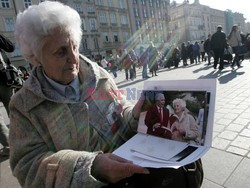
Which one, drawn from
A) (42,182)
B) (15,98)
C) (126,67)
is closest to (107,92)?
(15,98)

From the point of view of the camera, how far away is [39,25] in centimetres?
107

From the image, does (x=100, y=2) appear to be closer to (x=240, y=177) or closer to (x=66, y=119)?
(x=240, y=177)

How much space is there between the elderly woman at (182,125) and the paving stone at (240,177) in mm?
1094

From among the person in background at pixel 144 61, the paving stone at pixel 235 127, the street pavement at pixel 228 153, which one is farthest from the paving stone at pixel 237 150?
the person in background at pixel 144 61

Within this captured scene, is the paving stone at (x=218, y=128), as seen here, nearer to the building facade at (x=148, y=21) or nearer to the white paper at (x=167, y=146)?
the white paper at (x=167, y=146)

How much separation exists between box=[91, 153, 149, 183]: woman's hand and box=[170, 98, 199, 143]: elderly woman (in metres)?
0.28

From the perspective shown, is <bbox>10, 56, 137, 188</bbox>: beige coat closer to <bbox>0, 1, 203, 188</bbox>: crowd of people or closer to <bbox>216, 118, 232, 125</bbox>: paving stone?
<bbox>0, 1, 203, 188</bbox>: crowd of people

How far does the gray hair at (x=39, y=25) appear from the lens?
1.08 metres

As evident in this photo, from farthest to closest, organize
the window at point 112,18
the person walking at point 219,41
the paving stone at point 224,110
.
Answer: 1. the window at point 112,18
2. the person walking at point 219,41
3. the paving stone at point 224,110

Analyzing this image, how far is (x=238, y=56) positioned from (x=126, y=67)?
193 inches

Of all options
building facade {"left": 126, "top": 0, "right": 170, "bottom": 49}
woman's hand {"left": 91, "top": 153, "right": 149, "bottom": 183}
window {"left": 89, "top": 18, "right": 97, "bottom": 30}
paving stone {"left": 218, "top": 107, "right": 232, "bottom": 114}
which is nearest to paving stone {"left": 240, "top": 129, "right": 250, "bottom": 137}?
paving stone {"left": 218, "top": 107, "right": 232, "bottom": 114}

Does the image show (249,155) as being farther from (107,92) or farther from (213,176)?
(107,92)

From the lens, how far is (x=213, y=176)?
1.91 m

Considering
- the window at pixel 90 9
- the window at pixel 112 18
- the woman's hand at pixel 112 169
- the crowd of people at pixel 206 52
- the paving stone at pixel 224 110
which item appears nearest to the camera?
the woman's hand at pixel 112 169
